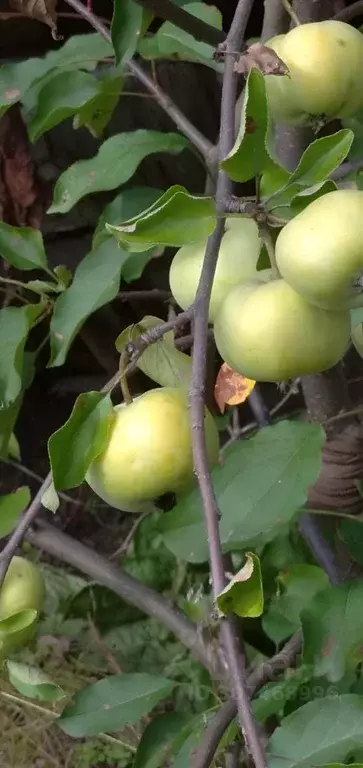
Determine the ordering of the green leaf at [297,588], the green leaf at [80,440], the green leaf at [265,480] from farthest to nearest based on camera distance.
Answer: the green leaf at [297,588]
the green leaf at [265,480]
the green leaf at [80,440]

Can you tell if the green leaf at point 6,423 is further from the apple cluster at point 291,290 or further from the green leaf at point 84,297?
the apple cluster at point 291,290

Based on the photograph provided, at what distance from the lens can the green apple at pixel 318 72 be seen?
0.50m

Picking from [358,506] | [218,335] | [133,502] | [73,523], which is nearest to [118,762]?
[73,523]

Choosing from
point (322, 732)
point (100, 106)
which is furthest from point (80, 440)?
point (100, 106)

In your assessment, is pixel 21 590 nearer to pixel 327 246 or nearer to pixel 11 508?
pixel 11 508

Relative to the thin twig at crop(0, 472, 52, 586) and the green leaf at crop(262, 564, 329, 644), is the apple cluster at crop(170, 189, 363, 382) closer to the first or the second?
the thin twig at crop(0, 472, 52, 586)

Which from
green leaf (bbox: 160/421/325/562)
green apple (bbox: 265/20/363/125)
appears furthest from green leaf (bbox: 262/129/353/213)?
green leaf (bbox: 160/421/325/562)

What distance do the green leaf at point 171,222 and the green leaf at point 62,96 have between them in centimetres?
37

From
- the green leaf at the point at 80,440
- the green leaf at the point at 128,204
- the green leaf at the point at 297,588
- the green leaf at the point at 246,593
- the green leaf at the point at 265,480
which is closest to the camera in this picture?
the green leaf at the point at 246,593

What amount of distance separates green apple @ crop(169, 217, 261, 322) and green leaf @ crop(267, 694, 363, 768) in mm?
267

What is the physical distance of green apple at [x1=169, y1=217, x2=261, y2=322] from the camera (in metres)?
0.46

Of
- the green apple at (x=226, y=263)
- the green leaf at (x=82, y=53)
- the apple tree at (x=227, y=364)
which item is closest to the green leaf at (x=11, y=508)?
the apple tree at (x=227, y=364)

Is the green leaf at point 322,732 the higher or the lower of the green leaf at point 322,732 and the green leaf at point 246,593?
the lower

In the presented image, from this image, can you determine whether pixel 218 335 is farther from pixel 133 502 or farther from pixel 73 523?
pixel 73 523
